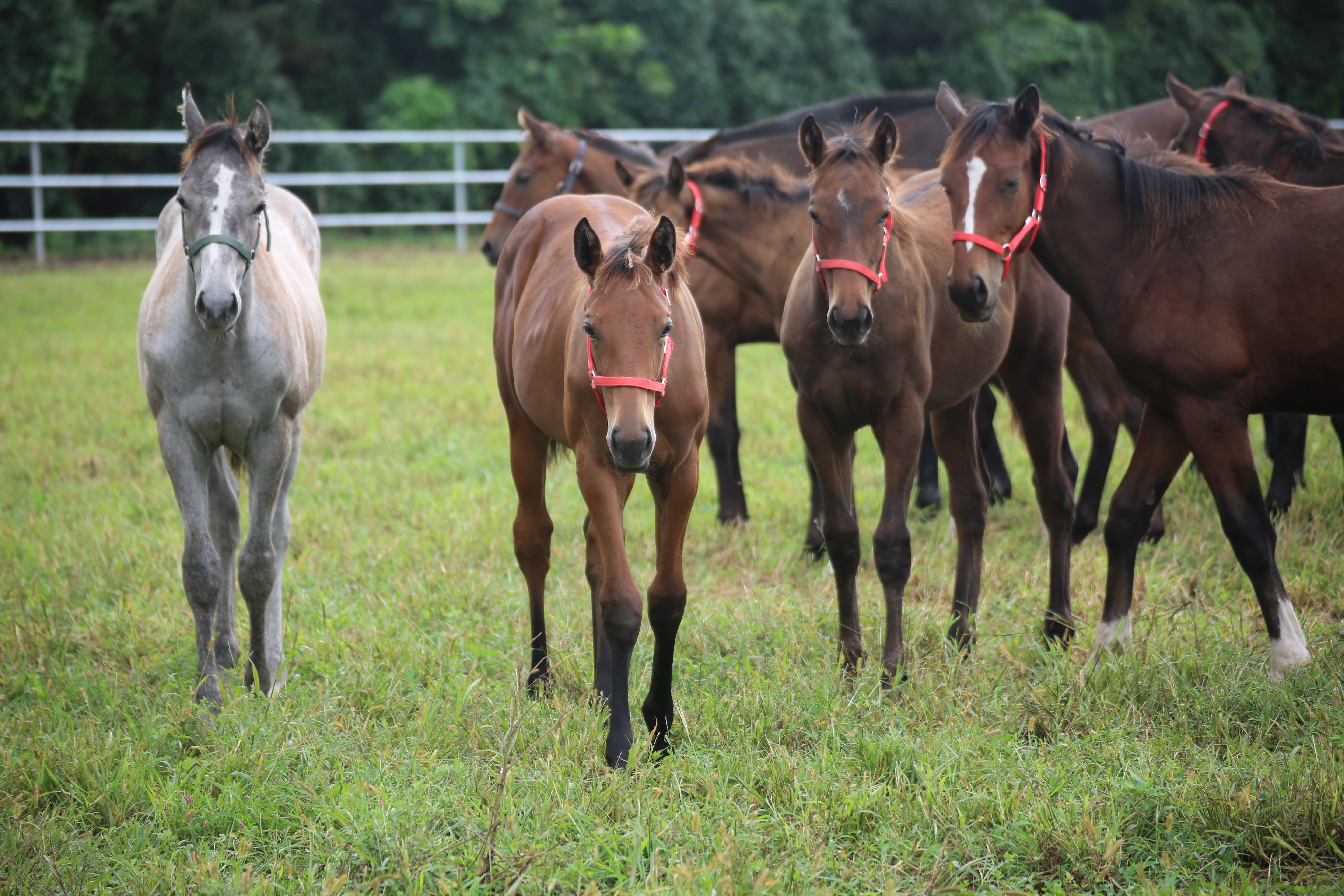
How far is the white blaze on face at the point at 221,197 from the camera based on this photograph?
354cm

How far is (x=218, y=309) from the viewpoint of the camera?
3.39m

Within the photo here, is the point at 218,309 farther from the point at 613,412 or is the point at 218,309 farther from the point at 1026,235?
the point at 1026,235

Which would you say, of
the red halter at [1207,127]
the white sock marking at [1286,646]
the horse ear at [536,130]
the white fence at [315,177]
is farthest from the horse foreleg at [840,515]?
the white fence at [315,177]

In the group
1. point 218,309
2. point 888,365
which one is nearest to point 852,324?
point 888,365

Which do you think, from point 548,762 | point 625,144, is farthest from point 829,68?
point 548,762

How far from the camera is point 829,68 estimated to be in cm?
2442

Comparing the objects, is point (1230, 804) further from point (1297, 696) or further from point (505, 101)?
point (505, 101)

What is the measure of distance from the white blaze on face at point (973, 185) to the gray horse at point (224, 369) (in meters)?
2.55

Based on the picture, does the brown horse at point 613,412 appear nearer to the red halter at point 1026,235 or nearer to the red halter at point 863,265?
the red halter at point 863,265

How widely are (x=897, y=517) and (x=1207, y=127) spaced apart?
345 centimetres

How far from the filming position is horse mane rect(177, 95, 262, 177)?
3.70 meters

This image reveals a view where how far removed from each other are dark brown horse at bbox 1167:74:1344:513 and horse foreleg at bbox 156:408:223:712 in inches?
202

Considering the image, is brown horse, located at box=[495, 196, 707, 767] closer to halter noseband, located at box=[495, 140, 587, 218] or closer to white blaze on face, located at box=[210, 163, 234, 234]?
white blaze on face, located at box=[210, 163, 234, 234]

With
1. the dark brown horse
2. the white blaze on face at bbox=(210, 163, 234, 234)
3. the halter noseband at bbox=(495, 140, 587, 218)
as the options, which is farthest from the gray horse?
the dark brown horse
